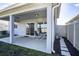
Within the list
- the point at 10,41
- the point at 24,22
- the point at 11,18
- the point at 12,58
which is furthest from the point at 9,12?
the point at 24,22

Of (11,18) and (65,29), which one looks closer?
(11,18)

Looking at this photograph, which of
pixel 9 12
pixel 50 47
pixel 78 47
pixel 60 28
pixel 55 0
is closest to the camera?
pixel 55 0

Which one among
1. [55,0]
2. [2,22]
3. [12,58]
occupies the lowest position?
[12,58]

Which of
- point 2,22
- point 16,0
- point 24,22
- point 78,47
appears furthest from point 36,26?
point 16,0

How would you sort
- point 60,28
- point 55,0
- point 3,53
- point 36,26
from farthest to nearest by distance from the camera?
point 60,28 < point 36,26 < point 3,53 < point 55,0

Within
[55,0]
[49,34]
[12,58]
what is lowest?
[12,58]

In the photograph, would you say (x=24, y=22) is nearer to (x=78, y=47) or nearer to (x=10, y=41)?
(x=10, y=41)

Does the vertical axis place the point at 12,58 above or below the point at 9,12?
below

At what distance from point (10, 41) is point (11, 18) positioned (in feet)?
4.80

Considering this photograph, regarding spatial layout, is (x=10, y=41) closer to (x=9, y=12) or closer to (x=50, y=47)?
(x=9, y=12)

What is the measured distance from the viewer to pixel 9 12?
7840 mm

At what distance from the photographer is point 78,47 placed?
6.46 m

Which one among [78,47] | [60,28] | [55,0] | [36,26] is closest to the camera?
[55,0]

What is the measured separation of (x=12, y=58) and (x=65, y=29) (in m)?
9.27
